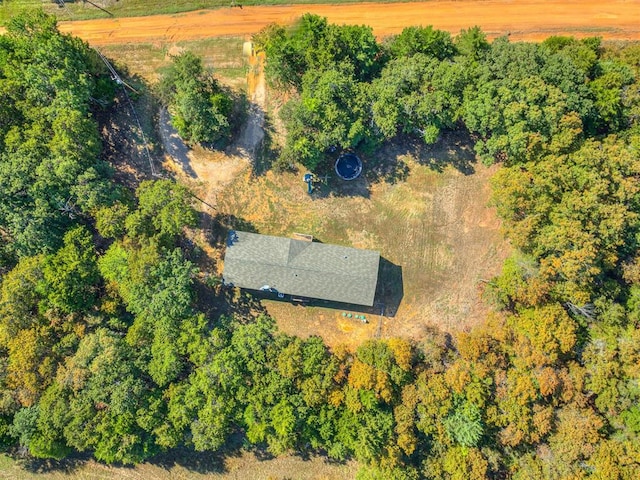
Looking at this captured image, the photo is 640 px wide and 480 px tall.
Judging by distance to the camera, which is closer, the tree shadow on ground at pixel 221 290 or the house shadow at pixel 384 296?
the house shadow at pixel 384 296

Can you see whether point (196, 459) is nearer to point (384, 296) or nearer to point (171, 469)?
point (171, 469)

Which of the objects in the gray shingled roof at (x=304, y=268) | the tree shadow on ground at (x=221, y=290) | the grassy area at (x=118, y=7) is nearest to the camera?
the gray shingled roof at (x=304, y=268)

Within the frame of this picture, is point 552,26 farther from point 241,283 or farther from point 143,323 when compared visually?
point 143,323

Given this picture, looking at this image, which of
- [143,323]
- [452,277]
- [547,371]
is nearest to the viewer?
[547,371]

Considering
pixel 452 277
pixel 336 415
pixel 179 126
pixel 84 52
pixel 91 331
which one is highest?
pixel 84 52

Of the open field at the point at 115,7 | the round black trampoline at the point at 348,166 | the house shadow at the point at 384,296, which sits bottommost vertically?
the house shadow at the point at 384,296

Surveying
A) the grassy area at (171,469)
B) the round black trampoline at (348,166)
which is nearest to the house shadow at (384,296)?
the round black trampoline at (348,166)

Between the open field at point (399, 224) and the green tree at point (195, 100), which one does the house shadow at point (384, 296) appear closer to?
the open field at point (399, 224)

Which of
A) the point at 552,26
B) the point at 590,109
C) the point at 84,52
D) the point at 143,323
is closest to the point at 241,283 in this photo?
the point at 143,323

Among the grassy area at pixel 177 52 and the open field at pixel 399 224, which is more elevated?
the grassy area at pixel 177 52
